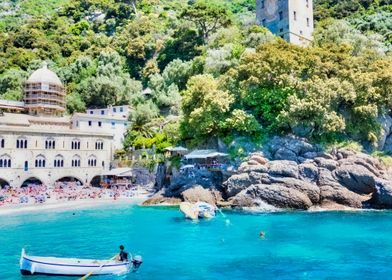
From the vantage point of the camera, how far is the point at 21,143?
196 ft

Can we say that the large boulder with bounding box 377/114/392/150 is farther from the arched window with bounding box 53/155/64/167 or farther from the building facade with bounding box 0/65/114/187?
the arched window with bounding box 53/155/64/167

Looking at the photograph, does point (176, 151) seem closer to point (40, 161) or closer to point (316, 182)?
point (40, 161)

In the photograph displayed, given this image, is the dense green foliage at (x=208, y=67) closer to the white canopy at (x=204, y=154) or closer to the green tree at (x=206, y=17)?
the green tree at (x=206, y=17)

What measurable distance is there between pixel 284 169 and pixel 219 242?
16.6m

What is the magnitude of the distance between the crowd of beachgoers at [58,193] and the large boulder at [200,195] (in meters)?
12.1

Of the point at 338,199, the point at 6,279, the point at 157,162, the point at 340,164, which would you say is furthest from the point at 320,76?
the point at 6,279

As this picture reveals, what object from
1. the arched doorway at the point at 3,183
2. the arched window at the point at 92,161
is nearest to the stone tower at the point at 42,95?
the arched window at the point at 92,161

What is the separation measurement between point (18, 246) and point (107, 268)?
33.4 ft

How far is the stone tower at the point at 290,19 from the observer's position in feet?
225

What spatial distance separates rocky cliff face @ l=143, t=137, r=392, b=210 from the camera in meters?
44.2

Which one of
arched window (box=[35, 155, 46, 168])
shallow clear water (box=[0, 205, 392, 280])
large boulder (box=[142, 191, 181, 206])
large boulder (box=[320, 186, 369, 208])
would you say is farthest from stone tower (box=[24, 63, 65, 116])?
large boulder (box=[320, 186, 369, 208])

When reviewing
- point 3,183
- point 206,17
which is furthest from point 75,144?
point 206,17

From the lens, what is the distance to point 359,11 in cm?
8694

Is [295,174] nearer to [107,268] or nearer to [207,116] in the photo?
[207,116]
